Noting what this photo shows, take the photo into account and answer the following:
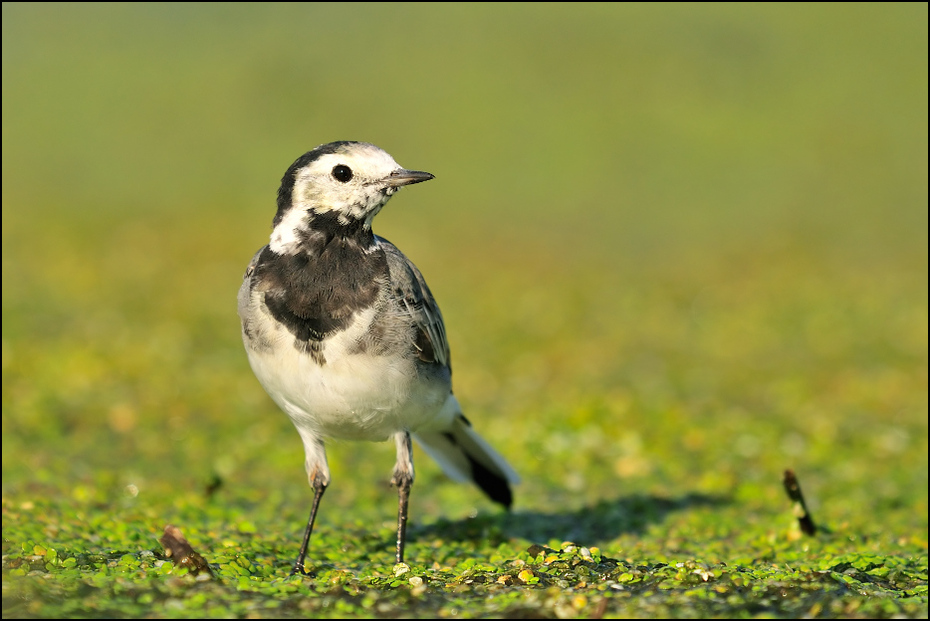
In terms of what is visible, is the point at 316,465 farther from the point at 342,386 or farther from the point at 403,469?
the point at 342,386

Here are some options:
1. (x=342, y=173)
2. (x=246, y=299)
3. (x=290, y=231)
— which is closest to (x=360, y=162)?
(x=342, y=173)

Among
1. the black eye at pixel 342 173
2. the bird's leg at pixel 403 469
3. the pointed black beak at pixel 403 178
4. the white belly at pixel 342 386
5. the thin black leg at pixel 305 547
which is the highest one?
the black eye at pixel 342 173

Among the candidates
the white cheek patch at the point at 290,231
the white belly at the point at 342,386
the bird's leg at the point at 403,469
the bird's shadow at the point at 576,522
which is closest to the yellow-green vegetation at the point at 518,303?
the bird's shadow at the point at 576,522

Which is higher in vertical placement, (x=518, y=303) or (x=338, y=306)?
(x=518, y=303)

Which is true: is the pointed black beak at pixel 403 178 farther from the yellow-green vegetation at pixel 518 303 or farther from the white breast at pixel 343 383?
the yellow-green vegetation at pixel 518 303

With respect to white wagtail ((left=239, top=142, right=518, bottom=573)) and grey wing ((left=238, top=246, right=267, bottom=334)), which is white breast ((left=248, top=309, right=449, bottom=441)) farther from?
grey wing ((left=238, top=246, right=267, bottom=334))
